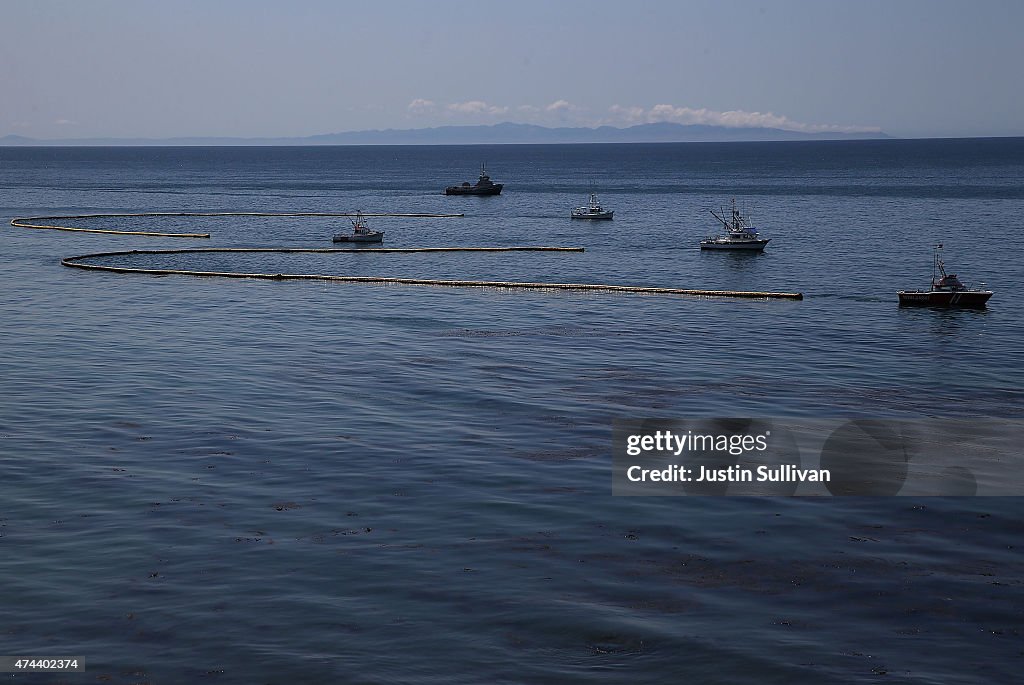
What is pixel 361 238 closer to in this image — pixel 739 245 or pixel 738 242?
pixel 738 242

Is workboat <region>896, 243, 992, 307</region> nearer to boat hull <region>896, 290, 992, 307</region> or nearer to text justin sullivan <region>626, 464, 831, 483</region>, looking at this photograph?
boat hull <region>896, 290, 992, 307</region>

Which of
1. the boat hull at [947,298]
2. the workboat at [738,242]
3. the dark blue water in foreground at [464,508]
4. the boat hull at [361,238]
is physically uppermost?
the workboat at [738,242]

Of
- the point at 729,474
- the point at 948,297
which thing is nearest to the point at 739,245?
the point at 948,297

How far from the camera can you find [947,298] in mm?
65375

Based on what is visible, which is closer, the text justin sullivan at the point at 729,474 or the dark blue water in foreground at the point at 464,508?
the dark blue water in foreground at the point at 464,508

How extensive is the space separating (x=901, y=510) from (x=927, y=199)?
549 feet

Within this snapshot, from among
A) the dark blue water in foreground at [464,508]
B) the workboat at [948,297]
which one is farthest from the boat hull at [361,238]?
the workboat at [948,297]

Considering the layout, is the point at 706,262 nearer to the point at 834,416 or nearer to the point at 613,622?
the point at 834,416

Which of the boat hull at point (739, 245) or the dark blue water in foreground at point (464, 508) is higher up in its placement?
the boat hull at point (739, 245)

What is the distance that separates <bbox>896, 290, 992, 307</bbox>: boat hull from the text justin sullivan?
40143 millimetres

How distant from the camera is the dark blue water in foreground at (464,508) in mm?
18953

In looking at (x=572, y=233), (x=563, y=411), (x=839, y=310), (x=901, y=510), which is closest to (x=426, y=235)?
(x=572, y=233)

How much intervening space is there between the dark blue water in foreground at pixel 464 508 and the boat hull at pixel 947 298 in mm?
1377

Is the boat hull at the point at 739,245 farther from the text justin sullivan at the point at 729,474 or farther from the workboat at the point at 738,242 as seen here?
the text justin sullivan at the point at 729,474
